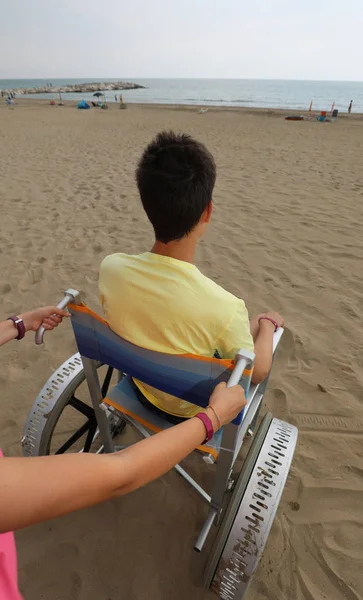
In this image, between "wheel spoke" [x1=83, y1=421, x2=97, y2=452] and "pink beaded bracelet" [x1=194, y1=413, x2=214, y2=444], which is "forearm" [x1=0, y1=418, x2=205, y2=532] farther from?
"wheel spoke" [x1=83, y1=421, x2=97, y2=452]

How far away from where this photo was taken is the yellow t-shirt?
3.29 feet

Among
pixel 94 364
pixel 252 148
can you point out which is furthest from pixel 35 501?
pixel 252 148

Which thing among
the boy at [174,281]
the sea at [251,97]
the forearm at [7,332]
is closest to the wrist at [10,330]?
the forearm at [7,332]

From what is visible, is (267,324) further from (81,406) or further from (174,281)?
(81,406)

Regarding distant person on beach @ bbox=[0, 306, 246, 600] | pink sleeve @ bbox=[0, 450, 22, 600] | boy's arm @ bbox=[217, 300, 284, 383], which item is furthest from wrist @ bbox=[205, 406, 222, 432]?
pink sleeve @ bbox=[0, 450, 22, 600]

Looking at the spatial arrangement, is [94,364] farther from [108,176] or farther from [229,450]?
[108,176]

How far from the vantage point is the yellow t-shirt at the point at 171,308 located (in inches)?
39.5

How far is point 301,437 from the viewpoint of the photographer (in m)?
2.02

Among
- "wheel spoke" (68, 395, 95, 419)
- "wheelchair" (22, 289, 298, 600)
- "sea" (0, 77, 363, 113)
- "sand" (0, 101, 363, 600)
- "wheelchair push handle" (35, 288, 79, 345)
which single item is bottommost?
"sand" (0, 101, 363, 600)

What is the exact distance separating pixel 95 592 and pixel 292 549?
2.89ft

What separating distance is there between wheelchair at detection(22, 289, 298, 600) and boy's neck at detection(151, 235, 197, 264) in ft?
1.02

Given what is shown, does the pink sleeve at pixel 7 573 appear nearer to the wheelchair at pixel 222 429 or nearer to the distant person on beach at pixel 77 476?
the distant person on beach at pixel 77 476

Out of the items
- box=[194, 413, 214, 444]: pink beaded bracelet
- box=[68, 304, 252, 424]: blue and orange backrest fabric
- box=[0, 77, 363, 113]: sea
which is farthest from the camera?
box=[0, 77, 363, 113]: sea

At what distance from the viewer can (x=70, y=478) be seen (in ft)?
1.77
